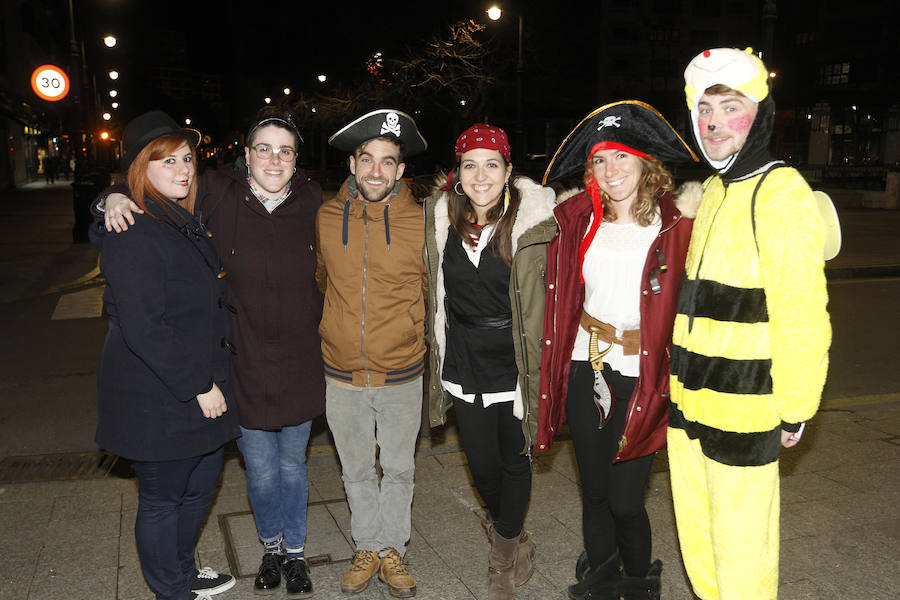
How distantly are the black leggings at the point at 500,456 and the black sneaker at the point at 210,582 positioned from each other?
129 centimetres

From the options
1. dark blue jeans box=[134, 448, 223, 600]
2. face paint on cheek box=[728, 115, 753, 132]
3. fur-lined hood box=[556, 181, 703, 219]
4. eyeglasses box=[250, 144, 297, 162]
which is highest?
face paint on cheek box=[728, 115, 753, 132]

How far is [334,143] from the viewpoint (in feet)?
11.1

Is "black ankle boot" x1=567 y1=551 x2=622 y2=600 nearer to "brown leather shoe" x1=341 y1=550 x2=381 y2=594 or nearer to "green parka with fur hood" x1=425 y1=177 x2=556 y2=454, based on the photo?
"green parka with fur hood" x1=425 y1=177 x2=556 y2=454

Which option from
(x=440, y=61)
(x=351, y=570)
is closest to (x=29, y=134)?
(x=440, y=61)

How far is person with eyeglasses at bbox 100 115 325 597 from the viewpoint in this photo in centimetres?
325

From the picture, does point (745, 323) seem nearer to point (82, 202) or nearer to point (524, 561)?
point (524, 561)

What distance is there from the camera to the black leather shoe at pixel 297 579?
3.40 metres

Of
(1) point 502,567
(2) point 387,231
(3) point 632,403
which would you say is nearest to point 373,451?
(1) point 502,567

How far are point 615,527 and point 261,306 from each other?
6.11 feet

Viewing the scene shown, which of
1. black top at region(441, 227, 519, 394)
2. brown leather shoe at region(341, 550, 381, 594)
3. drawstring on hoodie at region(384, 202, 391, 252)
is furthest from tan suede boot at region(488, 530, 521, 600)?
drawstring on hoodie at region(384, 202, 391, 252)

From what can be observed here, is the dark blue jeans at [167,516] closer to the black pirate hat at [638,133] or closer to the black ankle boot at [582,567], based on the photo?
the black ankle boot at [582,567]

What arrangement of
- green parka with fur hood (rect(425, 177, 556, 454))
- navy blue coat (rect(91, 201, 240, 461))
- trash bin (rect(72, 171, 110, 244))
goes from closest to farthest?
1. navy blue coat (rect(91, 201, 240, 461))
2. green parka with fur hood (rect(425, 177, 556, 454))
3. trash bin (rect(72, 171, 110, 244))

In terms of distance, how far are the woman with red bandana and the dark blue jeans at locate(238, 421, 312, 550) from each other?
0.78 meters

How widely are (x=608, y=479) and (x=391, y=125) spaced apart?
1854 mm
